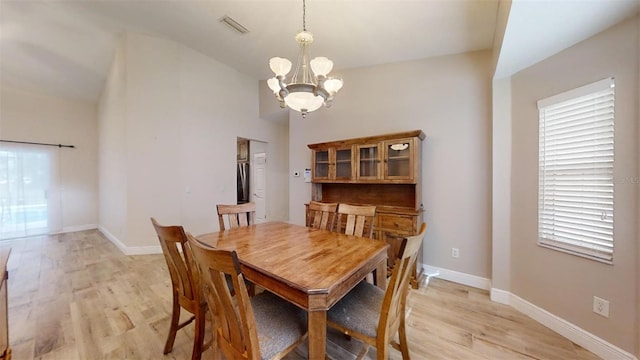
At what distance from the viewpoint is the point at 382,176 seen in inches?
118

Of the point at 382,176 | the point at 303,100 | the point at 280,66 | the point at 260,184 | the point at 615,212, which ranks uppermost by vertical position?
the point at 280,66

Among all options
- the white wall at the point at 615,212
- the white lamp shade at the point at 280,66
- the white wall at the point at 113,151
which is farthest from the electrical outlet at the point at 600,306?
the white wall at the point at 113,151

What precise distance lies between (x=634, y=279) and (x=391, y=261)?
1.87 metres

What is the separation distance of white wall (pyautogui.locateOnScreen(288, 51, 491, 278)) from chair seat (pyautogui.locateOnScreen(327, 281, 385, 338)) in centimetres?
184

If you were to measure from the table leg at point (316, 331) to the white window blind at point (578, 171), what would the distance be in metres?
2.12

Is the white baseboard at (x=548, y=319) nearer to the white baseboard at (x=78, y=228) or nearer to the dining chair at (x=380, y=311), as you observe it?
the dining chair at (x=380, y=311)

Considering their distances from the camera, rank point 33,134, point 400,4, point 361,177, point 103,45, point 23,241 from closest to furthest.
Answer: point 400,4, point 361,177, point 103,45, point 23,241, point 33,134

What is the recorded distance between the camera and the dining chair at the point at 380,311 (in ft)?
3.87

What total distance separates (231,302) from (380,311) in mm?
812

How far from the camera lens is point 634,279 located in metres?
1.55

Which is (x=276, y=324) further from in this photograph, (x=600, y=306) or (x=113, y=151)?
(x=113, y=151)

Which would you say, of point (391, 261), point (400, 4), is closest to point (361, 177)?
point (391, 261)

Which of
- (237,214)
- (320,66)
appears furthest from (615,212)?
(237,214)

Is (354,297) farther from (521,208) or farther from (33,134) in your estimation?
(33,134)
